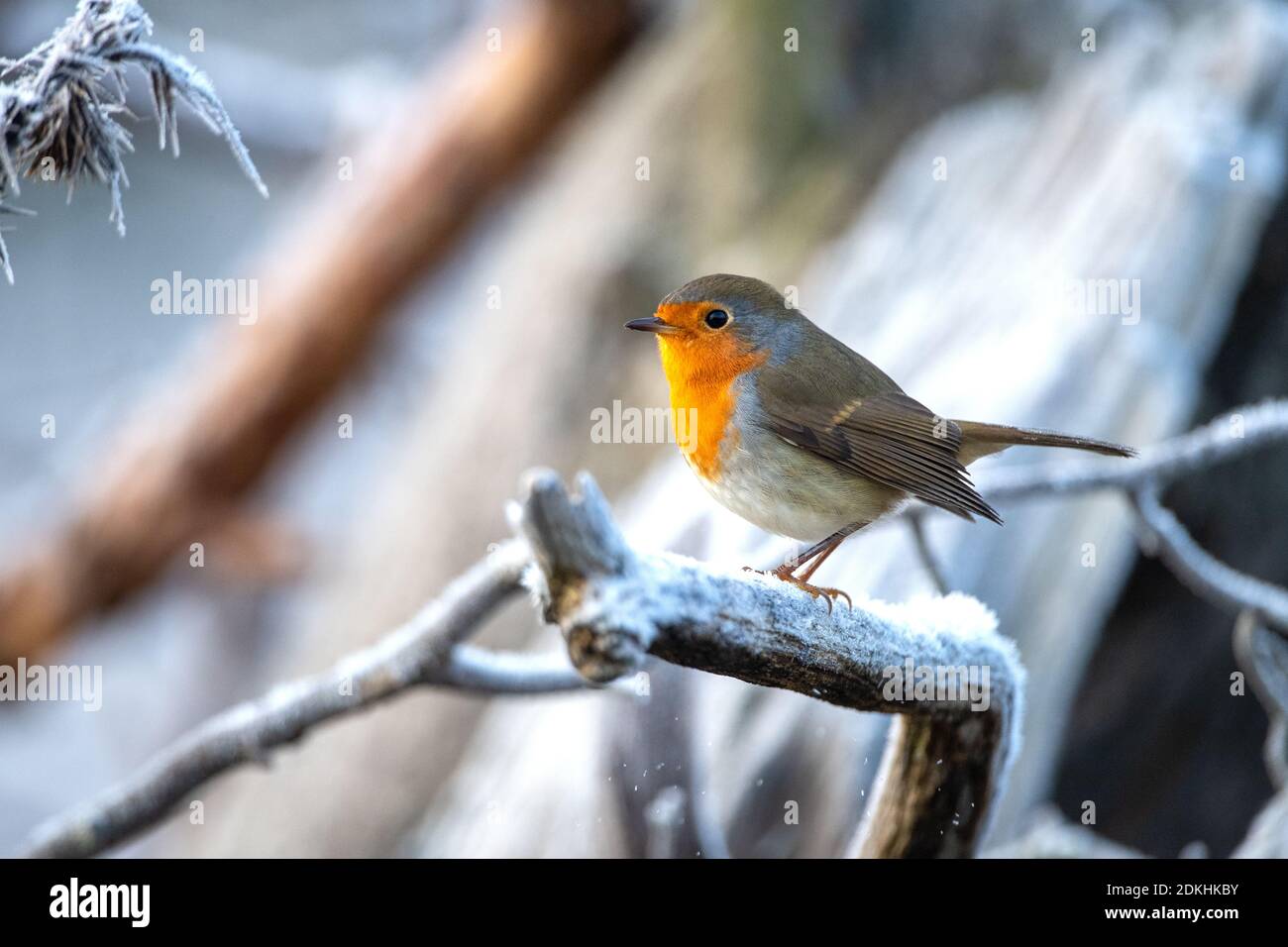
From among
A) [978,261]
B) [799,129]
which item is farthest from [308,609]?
[978,261]

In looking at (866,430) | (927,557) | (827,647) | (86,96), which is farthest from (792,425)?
(86,96)

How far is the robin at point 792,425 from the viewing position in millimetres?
1423

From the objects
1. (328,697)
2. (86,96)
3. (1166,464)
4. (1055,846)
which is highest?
(86,96)

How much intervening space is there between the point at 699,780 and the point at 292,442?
358cm

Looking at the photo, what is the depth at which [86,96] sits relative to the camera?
1.13m

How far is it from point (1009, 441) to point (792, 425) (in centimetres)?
26

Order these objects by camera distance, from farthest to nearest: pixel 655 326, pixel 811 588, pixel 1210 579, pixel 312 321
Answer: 1. pixel 312 321
2. pixel 1210 579
3. pixel 655 326
4. pixel 811 588

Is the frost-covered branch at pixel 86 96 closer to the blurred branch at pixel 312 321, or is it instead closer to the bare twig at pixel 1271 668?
the bare twig at pixel 1271 668

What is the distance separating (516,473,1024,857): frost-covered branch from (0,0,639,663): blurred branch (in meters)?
3.80

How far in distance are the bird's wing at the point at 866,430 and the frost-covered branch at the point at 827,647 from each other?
165mm

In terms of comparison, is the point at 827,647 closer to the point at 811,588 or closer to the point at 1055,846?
the point at 811,588

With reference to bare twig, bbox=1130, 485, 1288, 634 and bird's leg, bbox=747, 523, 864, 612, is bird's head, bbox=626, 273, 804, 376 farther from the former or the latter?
bare twig, bbox=1130, 485, 1288, 634

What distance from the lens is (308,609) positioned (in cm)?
530
